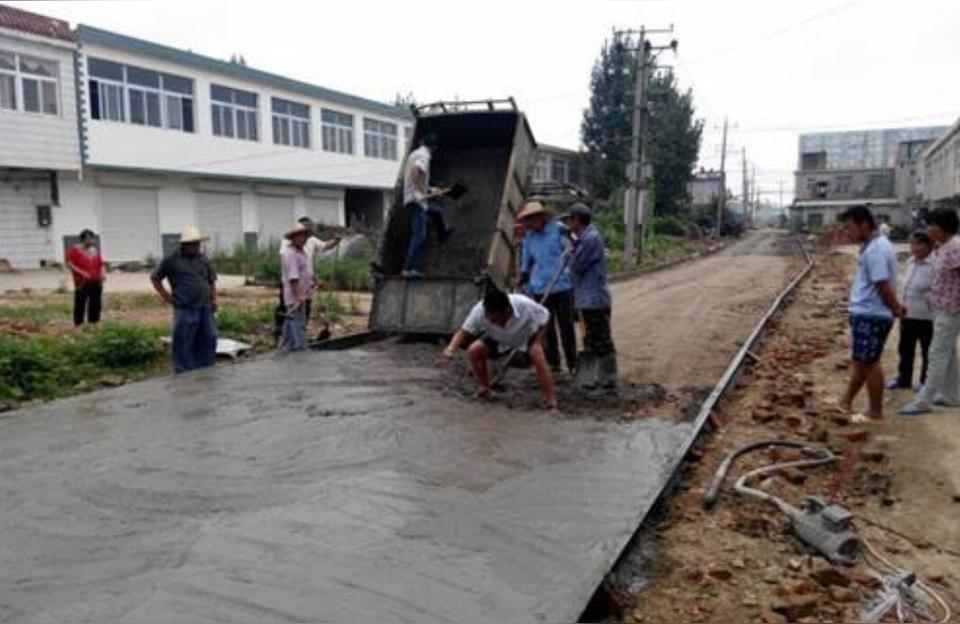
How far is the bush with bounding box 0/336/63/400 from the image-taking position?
766 centimetres

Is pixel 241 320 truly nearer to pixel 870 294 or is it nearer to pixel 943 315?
pixel 870 294

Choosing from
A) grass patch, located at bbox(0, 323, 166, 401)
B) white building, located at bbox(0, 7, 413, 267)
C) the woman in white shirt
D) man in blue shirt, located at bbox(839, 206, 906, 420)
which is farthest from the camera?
white building, located at bbox(0, 7, 413, 267)

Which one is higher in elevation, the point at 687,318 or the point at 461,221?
the point at 461,221

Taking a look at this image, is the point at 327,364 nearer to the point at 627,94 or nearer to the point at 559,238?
the point at 559,238

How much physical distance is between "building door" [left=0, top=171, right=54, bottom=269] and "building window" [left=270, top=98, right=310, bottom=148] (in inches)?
390

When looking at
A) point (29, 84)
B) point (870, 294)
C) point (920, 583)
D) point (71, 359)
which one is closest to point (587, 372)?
point (870, 294)

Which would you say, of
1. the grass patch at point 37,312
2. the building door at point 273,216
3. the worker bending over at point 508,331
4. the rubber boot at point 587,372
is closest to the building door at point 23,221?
the building door at point 273,216

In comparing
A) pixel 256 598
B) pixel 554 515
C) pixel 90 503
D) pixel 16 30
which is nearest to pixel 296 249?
pixel 90 503

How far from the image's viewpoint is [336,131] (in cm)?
3484

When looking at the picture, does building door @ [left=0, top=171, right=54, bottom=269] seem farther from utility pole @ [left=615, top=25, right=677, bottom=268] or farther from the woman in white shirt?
the woman in white shirt

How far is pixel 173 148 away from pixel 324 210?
930cm

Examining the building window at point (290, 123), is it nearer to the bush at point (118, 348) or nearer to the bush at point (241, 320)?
the bush at point (241, 320)

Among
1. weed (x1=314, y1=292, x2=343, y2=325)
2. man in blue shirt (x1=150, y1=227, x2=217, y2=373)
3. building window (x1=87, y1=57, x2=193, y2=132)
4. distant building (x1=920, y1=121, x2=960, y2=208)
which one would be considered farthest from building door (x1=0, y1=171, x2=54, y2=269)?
distant building (x1=920, y1=121, x2=960, y2=208)

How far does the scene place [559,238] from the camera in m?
7.90
